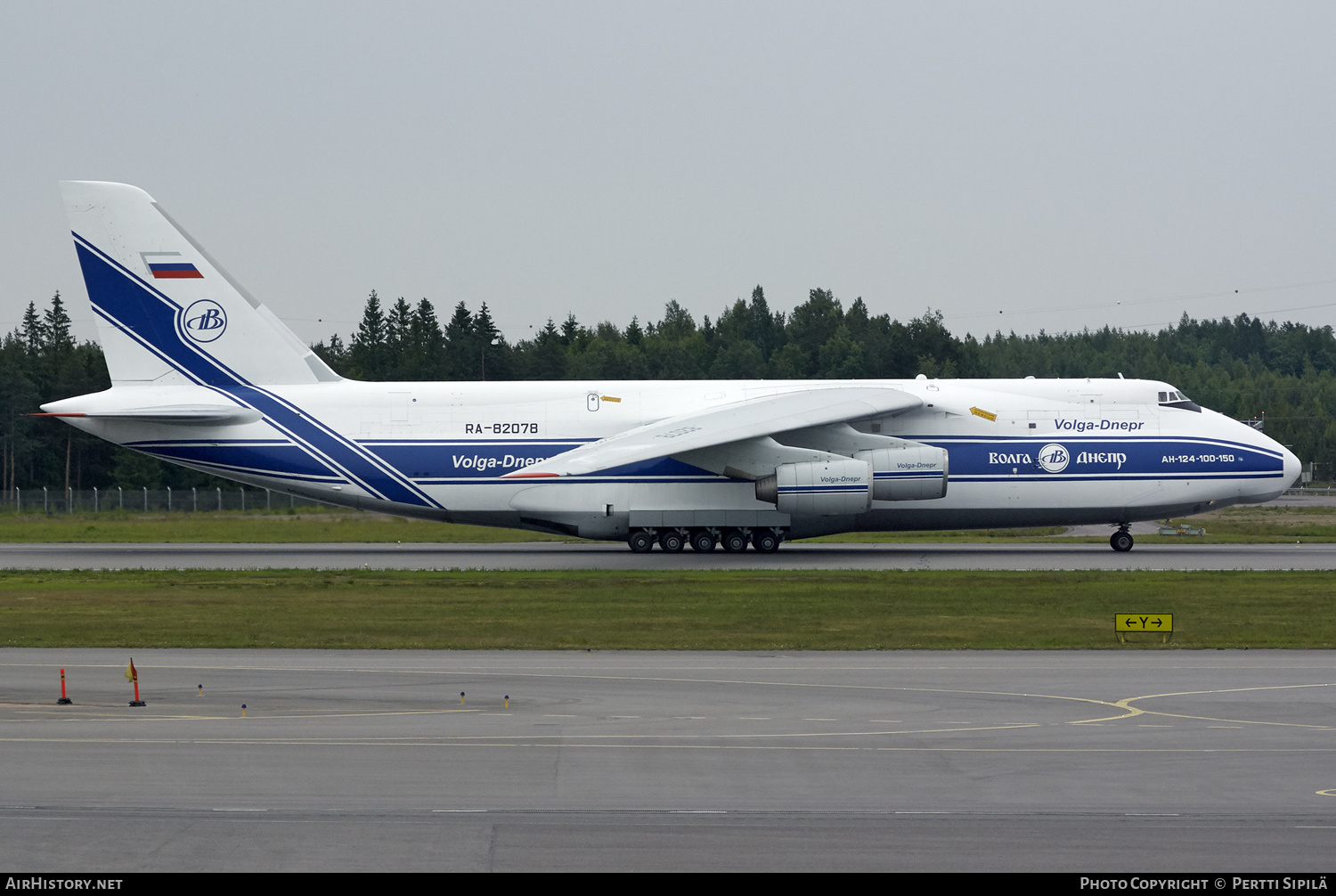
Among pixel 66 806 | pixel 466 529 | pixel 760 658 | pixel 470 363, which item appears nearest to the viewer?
pixel 66 806

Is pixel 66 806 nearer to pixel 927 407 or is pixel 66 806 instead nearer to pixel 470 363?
pixel 927 407

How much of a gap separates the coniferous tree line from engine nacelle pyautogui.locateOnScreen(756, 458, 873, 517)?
39178mm

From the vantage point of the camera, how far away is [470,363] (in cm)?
8662

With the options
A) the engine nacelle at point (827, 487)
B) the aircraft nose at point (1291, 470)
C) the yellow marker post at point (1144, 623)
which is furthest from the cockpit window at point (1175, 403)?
the yellow marker post at point (1144, 623)

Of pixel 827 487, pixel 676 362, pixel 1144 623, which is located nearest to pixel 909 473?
pixel 827 487

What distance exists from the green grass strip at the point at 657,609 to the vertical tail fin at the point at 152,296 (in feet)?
24.0

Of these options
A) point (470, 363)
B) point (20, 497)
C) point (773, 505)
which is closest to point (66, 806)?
point (773, 505)

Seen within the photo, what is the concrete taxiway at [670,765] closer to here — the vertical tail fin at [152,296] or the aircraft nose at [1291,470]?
the vertical tail fin at [152,296]

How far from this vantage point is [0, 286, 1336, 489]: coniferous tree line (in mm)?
80812

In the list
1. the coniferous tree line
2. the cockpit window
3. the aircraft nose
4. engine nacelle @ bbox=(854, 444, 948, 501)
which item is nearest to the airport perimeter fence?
the coniferous tree line

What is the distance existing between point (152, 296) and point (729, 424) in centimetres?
1610

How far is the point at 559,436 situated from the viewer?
115ft

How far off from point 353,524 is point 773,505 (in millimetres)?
19359

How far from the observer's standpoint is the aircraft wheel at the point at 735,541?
35.2m
